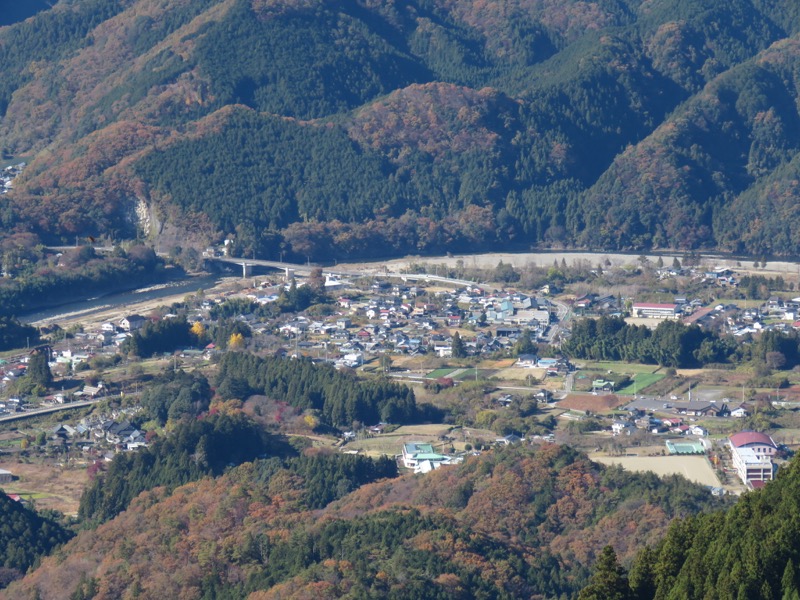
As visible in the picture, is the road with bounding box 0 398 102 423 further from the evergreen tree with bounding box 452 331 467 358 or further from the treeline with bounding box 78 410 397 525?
the evergreen tree with bounding box 452 331 467 358

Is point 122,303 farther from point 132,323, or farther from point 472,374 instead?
point 472,374

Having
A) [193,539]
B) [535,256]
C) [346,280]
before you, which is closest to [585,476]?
[193,539]

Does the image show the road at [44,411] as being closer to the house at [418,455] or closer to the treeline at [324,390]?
the treeline at [324,390]

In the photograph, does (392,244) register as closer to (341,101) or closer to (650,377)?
(341,101)

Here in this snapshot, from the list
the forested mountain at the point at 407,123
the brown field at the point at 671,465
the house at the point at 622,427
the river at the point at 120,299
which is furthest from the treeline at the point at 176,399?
the forested mountain at the point at 407,123

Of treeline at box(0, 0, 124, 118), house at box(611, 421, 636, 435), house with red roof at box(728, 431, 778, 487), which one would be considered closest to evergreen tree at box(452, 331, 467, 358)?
house at box(611, 421, 636, 435)

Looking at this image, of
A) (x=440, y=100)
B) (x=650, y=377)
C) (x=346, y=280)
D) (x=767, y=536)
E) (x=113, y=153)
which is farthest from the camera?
(x=440, y=100)
